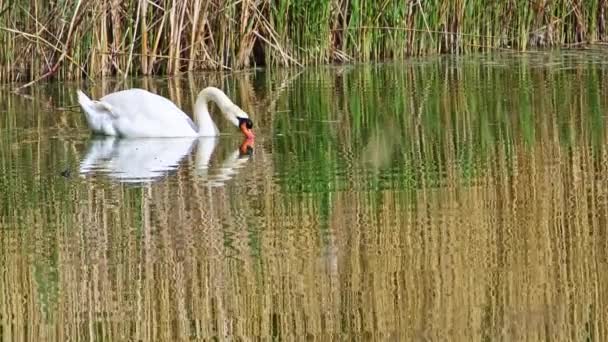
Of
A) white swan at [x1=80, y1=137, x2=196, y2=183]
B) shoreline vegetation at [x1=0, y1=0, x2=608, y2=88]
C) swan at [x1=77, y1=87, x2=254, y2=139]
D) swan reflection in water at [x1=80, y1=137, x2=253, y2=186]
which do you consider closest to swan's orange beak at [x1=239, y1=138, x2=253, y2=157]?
swan reflection in water at [x1=80, y1=137, x2=253, y2=186]

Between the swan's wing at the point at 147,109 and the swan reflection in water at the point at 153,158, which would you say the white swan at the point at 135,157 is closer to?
the swan reflection in water at the point at 153,158

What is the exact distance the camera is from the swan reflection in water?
9.34 meters

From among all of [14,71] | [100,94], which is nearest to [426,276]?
[100,94]

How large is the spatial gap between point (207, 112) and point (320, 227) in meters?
4.37

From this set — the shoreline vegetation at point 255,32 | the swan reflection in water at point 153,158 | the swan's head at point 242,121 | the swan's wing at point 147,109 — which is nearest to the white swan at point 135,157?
the swan reflection in water at point 153,158

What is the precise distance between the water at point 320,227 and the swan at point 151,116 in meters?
0.15

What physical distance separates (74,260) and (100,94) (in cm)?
799

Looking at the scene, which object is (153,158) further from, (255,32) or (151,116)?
(255,32)

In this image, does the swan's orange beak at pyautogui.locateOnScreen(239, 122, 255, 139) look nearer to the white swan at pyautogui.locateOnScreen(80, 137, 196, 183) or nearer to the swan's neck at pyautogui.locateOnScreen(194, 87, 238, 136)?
the swan's neck at pyautogui.locateOnScreen(194, 87, 238, 136)

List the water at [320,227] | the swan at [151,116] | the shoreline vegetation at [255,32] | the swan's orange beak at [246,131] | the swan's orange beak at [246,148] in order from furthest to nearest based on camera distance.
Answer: the shoreline vegetation at [255,32], the swan at [151,116], the swan's orange beak at [246,131], the swan's orange beak at [246,148], the water at [320,227]

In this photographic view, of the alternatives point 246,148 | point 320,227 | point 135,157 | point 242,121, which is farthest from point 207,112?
point 320,227

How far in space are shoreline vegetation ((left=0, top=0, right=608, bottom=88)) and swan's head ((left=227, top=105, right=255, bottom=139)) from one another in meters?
4.05

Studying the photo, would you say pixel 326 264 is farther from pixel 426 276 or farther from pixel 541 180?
pixel 541 180

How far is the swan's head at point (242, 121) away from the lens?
11.0 metres
